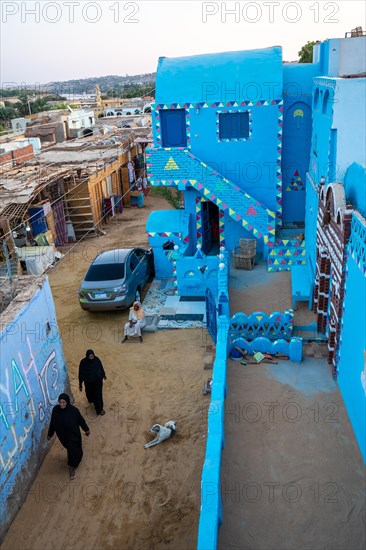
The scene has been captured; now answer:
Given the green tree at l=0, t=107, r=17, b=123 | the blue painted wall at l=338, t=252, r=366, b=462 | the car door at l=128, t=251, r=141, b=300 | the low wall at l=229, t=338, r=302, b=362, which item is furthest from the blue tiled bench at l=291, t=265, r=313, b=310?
the green tree at l=0, t=107, r=17, b=123

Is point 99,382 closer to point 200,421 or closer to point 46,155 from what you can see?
point 200,421

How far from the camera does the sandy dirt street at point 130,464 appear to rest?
6691 mm

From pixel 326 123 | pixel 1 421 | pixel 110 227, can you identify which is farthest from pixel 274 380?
pixel 110 227

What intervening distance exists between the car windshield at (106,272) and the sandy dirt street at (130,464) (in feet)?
5.27

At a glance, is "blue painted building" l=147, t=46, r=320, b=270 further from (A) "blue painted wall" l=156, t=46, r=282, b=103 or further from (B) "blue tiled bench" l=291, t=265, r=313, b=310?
(B) "blue tiled bench" l=291, t=265, r=313, b=310

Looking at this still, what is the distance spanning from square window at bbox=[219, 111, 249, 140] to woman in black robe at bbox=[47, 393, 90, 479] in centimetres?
974

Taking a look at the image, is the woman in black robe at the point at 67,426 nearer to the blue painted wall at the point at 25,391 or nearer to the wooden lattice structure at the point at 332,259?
the blue painted wall at the point at 25,391

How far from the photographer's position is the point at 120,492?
291 inches

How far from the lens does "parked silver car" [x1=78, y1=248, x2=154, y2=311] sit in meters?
12.7

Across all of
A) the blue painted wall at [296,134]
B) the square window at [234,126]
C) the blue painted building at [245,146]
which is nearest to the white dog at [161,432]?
the blue painted building at [245,146]

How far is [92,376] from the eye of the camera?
8.84 metres

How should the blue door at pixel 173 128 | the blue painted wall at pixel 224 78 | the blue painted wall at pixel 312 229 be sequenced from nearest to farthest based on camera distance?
the blue painted wall at pixel 312 229 → the blue painted wall at pixel 224 78 → the blue door at pixel 173 128

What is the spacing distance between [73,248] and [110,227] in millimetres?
3226

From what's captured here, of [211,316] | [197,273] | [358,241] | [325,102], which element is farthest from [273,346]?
[325,102]
